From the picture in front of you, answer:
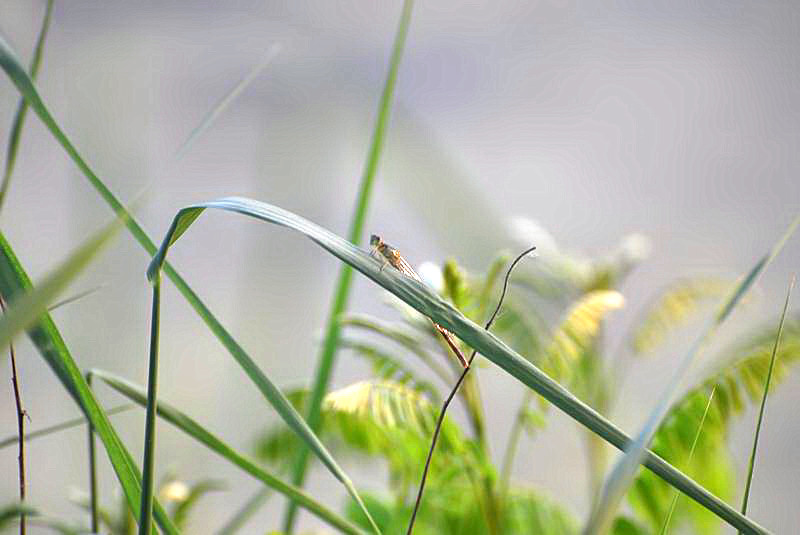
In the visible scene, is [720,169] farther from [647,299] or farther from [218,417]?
[218,417]

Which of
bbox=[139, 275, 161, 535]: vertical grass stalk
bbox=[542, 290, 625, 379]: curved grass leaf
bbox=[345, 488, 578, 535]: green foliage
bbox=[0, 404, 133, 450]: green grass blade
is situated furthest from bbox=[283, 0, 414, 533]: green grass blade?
Answer: bbox=[345, 488, 578, 535]: green foliage

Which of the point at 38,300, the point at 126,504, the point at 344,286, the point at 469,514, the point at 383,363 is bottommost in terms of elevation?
the point at 38,300

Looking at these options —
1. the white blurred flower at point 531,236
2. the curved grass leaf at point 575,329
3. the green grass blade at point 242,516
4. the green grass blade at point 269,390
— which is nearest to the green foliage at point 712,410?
the curved grass leaf at point 575,329

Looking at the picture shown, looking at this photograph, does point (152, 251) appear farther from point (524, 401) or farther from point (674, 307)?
point (674, 307)

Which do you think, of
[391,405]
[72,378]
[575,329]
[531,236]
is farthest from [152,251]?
[531,236]

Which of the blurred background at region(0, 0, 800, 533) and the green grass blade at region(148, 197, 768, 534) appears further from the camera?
the blurred background at region(0, 0, 800, 533)

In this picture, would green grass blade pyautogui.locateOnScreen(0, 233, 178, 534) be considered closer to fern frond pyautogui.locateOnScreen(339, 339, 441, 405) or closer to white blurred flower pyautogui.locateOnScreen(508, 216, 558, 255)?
fern frond pyautogui.locateOnScreen(339, 339, 441, 405)
